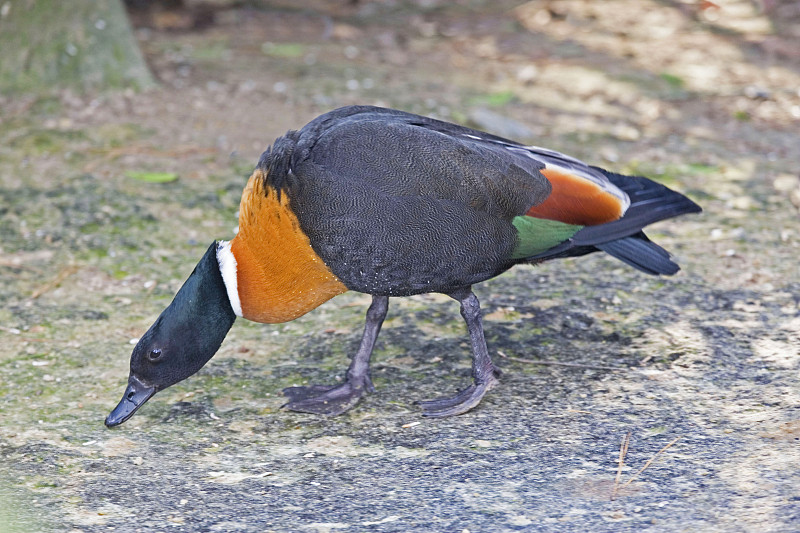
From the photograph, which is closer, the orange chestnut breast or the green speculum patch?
the orange chestnut breast

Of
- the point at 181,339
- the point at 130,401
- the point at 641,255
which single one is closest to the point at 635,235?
the point at 641,255

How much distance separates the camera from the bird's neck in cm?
361

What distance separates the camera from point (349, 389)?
3928 mm

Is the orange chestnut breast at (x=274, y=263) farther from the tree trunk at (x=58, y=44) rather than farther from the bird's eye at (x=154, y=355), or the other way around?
the tree trunk at (x=58, y=44)

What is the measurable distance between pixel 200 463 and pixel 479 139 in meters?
1.70

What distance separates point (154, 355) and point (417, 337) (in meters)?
1.29

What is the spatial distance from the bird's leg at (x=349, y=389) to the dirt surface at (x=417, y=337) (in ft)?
0.22

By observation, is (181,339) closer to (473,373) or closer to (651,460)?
(473,373)

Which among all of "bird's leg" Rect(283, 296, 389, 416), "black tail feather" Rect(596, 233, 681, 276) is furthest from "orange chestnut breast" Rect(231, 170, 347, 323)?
"black tail feather" Rect(596, 233, 681, 276)

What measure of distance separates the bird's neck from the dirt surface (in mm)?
477

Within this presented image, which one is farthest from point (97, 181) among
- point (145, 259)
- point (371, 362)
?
point (371, 362)

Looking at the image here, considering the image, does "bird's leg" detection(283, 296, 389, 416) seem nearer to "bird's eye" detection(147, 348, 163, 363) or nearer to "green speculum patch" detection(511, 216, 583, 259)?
"bird's eye" detection(147, 348, 163, 363)

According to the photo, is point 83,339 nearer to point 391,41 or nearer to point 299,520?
point 299,520

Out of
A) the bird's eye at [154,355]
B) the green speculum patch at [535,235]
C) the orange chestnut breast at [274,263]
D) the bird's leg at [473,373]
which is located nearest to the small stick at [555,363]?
the bird's leg at [473,373]
